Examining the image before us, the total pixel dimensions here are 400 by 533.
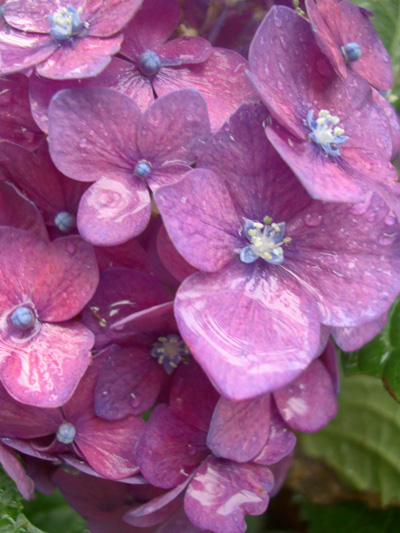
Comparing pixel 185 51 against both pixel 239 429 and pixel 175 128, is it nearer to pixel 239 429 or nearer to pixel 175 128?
pixel 175 128

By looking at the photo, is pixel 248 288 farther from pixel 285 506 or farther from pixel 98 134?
pixel 285 506

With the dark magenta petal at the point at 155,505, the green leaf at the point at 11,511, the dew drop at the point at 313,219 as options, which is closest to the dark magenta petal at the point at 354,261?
the dew drop at the point at 313,219

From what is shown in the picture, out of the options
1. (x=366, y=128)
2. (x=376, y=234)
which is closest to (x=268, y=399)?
(x=376, y=234)

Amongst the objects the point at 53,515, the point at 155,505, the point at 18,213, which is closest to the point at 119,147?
the point at 18,213

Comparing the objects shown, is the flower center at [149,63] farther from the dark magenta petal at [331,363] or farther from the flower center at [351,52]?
the dark magenta petal at [331,363]

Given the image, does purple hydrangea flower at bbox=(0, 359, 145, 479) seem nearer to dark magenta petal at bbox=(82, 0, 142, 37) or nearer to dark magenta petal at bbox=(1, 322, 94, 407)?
dark magenta petal at bbox=(1, 322, 94, 407)

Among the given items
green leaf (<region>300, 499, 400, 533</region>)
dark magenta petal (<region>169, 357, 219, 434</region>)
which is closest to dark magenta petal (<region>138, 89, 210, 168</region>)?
dark magenta petal (<region>169, 357, 219, 434</region>)
